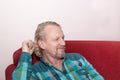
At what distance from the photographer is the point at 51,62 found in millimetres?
1833

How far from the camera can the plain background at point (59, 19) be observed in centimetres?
206

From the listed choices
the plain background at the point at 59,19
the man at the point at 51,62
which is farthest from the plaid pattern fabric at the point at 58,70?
the plain background at the point at 59,19

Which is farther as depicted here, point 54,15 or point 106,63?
point 54,15

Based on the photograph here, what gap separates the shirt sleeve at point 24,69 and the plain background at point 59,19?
41cm

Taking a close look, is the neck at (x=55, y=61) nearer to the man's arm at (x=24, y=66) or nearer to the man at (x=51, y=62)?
the man at (x=51, y=62)

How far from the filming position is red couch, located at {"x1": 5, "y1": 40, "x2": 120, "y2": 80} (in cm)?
194

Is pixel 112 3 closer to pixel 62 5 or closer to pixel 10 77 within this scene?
pixel 62 5

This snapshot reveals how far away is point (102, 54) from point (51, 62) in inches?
17.3

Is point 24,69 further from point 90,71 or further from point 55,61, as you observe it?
point 90,71

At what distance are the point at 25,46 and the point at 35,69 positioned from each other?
19cm

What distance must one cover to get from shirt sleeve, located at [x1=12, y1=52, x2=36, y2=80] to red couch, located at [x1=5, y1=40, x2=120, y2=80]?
39cm

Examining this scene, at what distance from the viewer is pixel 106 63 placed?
194cm

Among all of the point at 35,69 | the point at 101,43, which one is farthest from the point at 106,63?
the point at 35,69

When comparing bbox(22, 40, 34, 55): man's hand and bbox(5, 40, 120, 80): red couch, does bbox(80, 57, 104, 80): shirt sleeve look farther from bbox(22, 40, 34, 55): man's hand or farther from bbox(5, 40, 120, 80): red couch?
bbox(22, 40, 34, 55): man's hand
